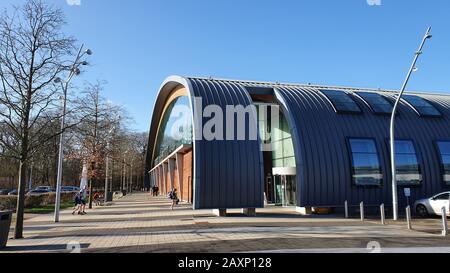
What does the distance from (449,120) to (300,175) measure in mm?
12590

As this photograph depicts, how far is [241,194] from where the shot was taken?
20.1 metres

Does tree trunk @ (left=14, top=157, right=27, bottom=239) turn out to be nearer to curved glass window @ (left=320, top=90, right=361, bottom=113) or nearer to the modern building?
the modern building

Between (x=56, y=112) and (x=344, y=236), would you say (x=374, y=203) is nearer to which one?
(x=344, y=236)

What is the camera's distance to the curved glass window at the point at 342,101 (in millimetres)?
24120

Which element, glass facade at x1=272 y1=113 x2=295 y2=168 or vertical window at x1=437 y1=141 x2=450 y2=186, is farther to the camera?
glass facade at x1=272 y1=113 x2=295 y2=168

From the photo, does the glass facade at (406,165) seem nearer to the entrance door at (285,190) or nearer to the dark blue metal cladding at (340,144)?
the dark blue metal cladding at (340,144)

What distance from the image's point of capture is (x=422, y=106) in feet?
87.5

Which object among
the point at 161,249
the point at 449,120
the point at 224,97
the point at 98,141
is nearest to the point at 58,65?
the point at 161,249

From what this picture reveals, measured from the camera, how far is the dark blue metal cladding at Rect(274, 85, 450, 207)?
2136cm

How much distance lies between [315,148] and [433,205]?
262 inches

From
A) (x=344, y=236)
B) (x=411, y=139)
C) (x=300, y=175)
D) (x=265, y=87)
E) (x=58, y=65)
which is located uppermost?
(x=265, y=87)

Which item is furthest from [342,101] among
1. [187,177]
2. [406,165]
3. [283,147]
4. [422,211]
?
[187,177]

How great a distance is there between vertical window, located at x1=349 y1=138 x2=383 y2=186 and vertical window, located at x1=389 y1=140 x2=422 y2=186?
4.64ft

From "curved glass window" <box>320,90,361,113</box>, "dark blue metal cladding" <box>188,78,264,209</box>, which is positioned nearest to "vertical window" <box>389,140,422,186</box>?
"curved glass window" <box>320,90,361,113</box>
